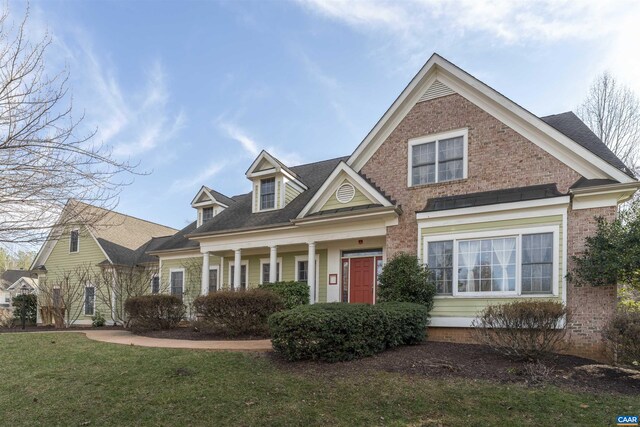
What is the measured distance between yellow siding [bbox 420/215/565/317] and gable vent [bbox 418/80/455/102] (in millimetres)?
3957

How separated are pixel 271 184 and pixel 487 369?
38.7 ft

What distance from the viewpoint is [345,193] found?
13562 mm

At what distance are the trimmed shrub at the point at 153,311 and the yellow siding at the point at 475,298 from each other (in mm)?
8505

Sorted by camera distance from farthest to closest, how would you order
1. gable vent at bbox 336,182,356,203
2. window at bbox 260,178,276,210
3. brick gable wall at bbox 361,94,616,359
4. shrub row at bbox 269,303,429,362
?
window at bbox 260,178,276,210 → gable vent at bbox 336,182,356,203 → brick gable wall at bbox 361,94,616,359 → shrub row at bbox 269,303,429,362

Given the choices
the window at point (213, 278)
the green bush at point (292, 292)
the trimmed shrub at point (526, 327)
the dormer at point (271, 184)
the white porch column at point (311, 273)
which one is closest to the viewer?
the trimmed shrub at point (526, 327)

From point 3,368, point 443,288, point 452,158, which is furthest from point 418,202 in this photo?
point 3,368

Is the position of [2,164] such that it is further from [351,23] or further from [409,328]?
[351,23]

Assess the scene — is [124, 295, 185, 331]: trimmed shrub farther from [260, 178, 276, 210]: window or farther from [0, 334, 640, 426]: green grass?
[0, 334, 640, 426]: green grass

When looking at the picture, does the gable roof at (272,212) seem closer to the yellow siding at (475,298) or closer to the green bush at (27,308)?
the yellow siding at (475,298)

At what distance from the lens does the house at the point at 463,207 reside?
32.3 feet

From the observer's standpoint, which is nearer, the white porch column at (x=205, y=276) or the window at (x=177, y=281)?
the white porch column at (x=205, y=276)

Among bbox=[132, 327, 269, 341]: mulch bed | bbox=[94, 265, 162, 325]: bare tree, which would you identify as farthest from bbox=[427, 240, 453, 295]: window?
bbox=[94, 265, 162, 325]: bare tree

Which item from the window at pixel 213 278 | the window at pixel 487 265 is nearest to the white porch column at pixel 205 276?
the window at pixel 213 278

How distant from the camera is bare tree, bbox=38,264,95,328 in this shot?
20.6m
